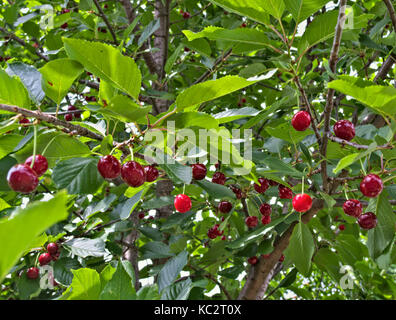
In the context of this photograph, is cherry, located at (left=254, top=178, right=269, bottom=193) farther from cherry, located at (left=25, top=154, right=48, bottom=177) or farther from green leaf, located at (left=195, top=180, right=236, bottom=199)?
cherry, located at (left=25, top=154, right=48, bottom=177)

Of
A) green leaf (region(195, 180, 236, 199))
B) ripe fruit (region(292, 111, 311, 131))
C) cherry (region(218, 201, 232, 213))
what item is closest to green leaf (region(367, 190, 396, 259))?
ripe fruit (region(292, 111, 311, 131))

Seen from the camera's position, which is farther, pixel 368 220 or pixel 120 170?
pixel 368 220

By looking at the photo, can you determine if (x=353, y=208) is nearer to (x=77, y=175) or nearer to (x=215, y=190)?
(x=215, y=190)

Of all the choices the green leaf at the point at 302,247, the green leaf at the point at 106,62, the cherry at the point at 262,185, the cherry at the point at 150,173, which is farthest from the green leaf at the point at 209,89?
the green leaf at the point at 302,247

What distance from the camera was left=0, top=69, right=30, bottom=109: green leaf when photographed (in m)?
0.95

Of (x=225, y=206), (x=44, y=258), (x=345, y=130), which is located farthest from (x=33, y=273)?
(x=345, y=130)

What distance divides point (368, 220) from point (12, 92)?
1.27m

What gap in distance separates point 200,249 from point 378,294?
4.46ft

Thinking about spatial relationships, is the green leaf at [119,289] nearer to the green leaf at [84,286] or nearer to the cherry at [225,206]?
the green leaf at [84,286]

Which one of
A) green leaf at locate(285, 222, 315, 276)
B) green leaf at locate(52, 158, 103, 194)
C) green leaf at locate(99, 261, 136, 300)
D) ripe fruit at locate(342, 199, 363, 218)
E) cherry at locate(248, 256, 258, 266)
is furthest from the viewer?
cherry at locate(248, 256, 258, 266)

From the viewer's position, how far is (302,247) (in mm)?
1694

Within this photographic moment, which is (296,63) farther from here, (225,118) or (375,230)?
(375,230)

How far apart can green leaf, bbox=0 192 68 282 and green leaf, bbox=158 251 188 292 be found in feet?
2.78
